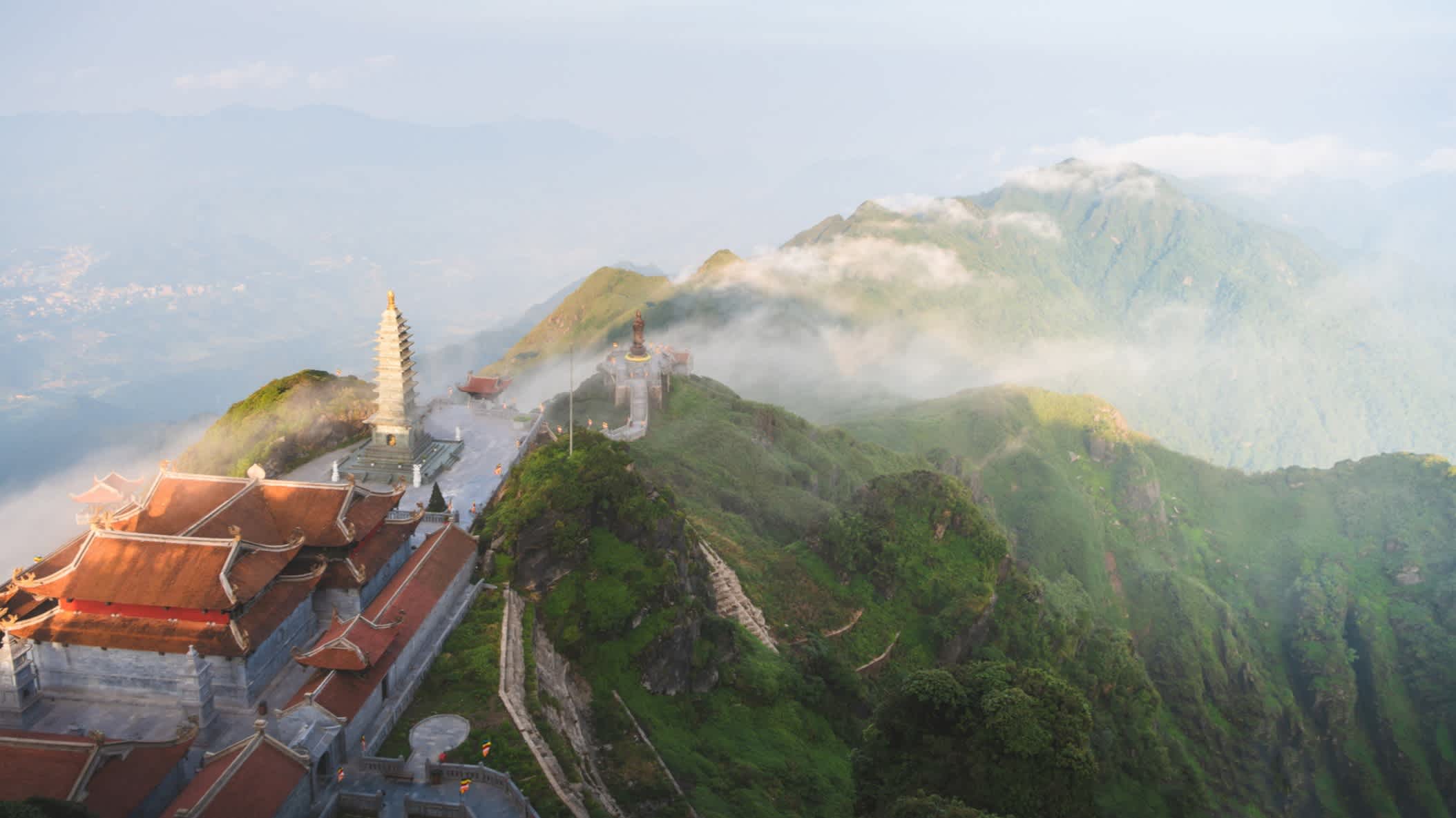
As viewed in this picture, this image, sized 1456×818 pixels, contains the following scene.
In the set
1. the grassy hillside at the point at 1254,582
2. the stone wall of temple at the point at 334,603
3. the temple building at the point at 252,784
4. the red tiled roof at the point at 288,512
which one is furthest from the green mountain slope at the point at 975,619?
the red tiled roof at the point at 288,512

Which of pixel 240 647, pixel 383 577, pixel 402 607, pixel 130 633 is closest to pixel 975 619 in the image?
pixel 383 577

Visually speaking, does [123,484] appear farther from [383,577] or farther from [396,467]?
[383,577]

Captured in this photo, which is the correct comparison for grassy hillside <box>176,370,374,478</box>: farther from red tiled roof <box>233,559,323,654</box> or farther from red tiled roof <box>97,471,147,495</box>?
red tiled roof <box>233,559,323,654</box>

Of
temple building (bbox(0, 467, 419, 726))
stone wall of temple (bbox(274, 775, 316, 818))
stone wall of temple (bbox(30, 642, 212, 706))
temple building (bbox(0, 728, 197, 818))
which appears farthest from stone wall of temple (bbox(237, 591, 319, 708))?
stone wall of temple (bbox(274, 775, 316, 818))

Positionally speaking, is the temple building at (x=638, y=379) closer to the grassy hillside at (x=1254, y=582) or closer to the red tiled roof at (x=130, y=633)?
the grassy hillside at (x=1254, y=582)

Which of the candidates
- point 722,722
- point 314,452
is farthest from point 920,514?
point 314,452

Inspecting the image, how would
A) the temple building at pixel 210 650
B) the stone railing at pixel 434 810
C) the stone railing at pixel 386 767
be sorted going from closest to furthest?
the temple building at pixel 210 650
the stone railing at pixel 434 810
the stone railing at pixel 386 767
